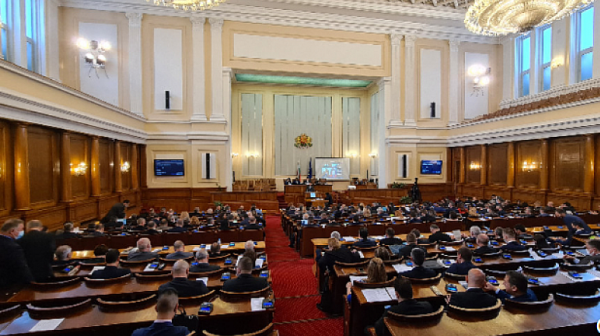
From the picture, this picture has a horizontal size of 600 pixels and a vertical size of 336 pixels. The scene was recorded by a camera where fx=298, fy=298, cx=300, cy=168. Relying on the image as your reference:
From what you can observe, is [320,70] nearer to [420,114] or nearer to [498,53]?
[420,114]

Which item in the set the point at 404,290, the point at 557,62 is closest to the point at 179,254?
the point at 404,290

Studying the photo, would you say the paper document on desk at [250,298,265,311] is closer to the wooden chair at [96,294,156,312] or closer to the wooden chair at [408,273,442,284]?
the wooden chair at [96,294,156,312]

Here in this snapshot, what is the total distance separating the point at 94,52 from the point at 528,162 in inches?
758

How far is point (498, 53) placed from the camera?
56.5 feet

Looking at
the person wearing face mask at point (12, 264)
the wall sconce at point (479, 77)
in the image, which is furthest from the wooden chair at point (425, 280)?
the wall sconce at point (479, 77)

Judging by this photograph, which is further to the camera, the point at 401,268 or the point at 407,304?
the point at 401,268

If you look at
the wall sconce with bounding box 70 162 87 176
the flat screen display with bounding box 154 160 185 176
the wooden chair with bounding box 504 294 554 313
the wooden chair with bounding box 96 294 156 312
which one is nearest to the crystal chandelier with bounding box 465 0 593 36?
the wooden chair with bounding box 504 294 554 313

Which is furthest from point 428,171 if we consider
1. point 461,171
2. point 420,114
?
point 420,114

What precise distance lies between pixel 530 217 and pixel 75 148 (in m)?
13.2

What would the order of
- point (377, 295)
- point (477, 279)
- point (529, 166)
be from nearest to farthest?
point (477, 279)
point (377, 295)
point (529, 166)

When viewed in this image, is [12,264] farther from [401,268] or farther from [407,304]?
[401,268]

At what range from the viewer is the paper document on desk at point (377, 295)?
10.3 ft

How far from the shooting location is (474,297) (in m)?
2.77

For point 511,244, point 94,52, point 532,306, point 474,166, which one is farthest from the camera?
point 474,166
